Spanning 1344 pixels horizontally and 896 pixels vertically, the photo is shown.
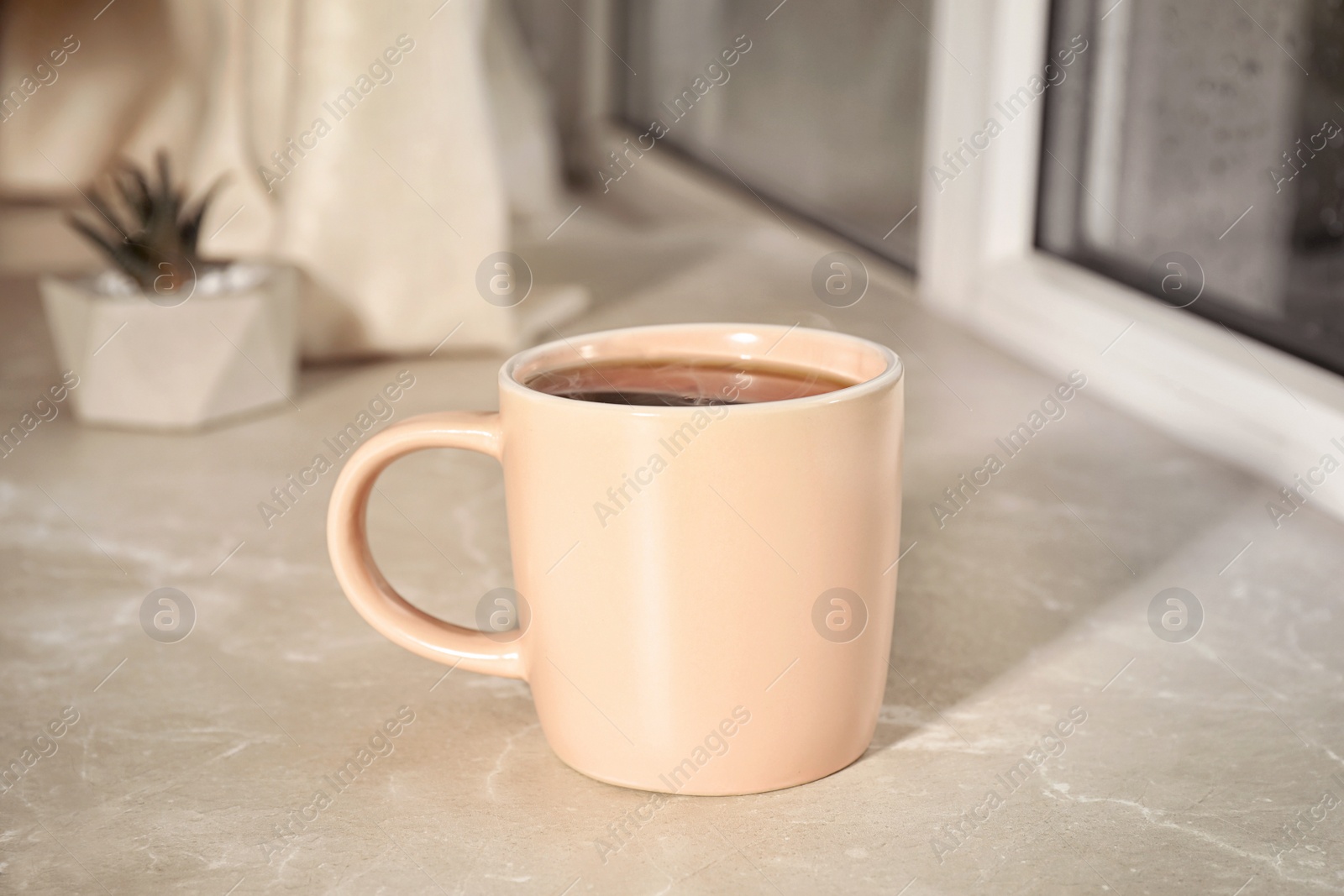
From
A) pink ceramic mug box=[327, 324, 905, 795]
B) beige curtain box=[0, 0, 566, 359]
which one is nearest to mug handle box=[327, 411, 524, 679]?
pink ceramic mug box=[327, 324, 905, 795]

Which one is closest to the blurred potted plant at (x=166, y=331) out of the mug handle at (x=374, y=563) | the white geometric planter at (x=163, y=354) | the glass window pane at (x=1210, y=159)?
the white geometric planter at (x=163, y=354)

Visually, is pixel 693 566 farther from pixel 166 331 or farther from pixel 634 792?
pixel 166 331

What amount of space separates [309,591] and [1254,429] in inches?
19.3

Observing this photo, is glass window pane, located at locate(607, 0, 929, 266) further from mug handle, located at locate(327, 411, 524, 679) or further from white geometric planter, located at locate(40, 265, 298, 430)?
mug handle, located at locate(327, 411, 524, 679)

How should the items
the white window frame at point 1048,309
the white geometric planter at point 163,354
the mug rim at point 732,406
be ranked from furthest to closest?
the white geometric planter at point 163,354 < the white window frame at point 1048,309 < the mug rim at point 732,406

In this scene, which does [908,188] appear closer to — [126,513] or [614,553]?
[126,513]

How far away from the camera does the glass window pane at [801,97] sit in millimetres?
1179

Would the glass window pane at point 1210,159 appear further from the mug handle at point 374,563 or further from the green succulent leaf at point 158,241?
Result: the green succulent leaf at point 158,241

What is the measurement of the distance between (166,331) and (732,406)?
22.9 inches

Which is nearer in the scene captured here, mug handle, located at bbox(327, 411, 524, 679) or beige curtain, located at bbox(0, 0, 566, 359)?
mug handle, located at bbox(327, 411, 524, 679)

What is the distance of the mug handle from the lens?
Result: 39cm

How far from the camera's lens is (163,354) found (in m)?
0.80

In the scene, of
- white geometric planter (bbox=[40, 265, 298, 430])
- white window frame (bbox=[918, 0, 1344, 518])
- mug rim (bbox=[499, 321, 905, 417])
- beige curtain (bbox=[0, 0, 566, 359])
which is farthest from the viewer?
beige curtain (bbox=[0, 0, 566, 359])

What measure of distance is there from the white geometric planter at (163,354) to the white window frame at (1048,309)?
516 mm
